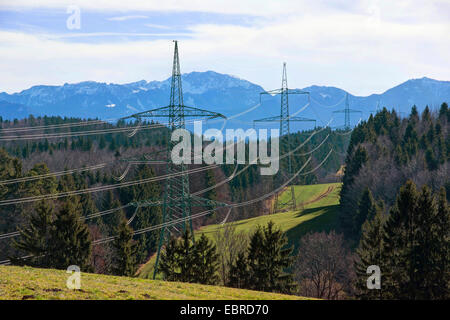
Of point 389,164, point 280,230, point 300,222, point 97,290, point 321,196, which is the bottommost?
point 321,196

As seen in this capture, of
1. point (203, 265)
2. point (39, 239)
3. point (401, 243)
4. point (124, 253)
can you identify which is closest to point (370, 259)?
point (401, 243)

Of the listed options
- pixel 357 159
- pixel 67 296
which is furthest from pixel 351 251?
pixel 67 296

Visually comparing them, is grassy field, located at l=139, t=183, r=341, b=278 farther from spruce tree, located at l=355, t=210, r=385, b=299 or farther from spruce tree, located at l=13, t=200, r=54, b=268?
spruce tree, located at l=355, t=210, r=385, b=299

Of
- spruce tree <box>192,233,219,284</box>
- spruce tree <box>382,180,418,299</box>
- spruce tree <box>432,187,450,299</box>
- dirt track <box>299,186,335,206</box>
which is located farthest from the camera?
dirt track <box>299,186,335,206</box>

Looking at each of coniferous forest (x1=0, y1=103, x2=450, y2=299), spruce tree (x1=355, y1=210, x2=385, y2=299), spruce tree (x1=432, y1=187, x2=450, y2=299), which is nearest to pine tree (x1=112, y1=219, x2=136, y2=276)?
coniferous forest (x1=0, y1=103, x2=450, y2=299)

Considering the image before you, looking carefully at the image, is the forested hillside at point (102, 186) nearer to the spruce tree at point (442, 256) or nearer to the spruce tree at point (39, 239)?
the spruce tree at point (39, 239)

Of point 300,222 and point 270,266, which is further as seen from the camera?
point 300,222

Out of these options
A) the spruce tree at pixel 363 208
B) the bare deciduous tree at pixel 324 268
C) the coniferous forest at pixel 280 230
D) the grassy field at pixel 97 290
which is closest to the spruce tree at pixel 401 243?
the coniferous forest at pixel 280 230

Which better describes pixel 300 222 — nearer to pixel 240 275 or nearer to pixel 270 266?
pixel 240 275
